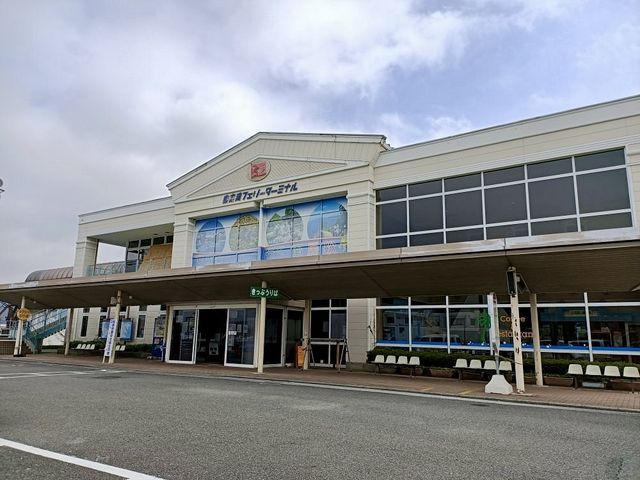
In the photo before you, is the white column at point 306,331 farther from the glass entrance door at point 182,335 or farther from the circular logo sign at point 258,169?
the circular logo sign at point 258,169

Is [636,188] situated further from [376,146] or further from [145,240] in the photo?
[145,240]

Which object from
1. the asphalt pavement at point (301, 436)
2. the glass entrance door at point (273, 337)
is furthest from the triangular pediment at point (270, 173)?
the asphalt pavement at point (301, 436)

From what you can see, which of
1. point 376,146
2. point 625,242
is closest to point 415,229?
point 376,146

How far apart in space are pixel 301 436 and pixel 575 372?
10.7m

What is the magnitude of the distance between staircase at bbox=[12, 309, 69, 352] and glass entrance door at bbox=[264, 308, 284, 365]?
16531 millimetres

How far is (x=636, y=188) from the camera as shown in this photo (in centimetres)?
1489

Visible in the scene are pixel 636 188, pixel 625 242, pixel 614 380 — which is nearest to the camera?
pixel 625 242

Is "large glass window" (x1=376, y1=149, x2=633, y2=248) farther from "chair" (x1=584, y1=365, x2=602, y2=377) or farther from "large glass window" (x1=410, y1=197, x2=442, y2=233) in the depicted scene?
"chair" (x1=584, y1=365, x2=602, y2=377)

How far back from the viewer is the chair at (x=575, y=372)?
14.0 m

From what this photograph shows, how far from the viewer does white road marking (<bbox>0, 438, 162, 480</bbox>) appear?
4.62 m

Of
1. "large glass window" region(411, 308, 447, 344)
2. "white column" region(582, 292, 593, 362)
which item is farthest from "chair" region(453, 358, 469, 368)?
"white column" region(582, 292, 593, 362)

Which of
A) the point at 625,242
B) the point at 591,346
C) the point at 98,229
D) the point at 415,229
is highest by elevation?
the point at 98,229

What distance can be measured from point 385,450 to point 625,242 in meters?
7.60

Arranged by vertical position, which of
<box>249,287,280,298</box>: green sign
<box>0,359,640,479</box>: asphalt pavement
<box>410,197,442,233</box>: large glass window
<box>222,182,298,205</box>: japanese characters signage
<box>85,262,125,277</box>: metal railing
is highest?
<box>222,182,298,205</box>: japanese characters signage
